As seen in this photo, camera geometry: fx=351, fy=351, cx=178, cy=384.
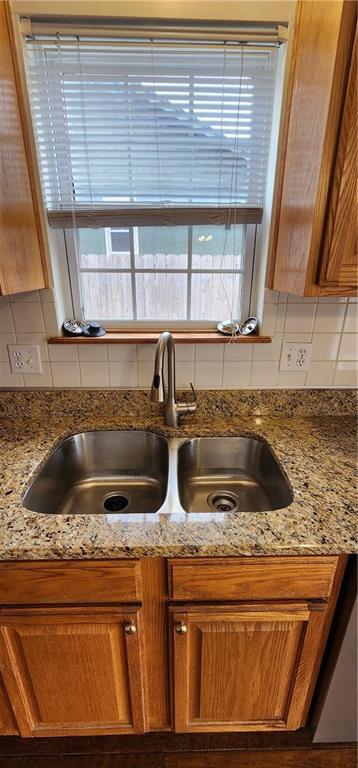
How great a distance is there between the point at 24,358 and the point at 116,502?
596 mm

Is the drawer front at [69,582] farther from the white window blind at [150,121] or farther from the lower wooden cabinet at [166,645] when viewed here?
the white window blind at [150,121]

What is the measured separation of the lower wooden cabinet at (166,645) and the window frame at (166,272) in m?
0.81

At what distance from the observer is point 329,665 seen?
0.95m

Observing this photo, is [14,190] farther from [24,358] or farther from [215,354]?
[215,354]

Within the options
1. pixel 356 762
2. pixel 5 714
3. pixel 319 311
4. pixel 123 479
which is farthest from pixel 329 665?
pixel 319 311

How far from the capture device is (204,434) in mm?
1202

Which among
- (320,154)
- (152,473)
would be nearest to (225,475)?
(152,473)

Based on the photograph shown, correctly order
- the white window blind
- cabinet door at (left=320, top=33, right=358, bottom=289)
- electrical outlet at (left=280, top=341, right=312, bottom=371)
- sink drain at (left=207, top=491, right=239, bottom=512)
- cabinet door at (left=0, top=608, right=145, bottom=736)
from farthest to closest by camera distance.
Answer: electrical outlet at (left=280, top=341, right=312, bottom=371) < sink drain at (left=207, top=491, right=239, bottom=512) < the white window blind < cabinet door at (left=0, top=608, right=145, bottom=736) < cabinet door at (left=320, top=33, right=358, bottom=289)

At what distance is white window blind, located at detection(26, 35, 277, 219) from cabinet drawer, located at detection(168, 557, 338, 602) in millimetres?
1057

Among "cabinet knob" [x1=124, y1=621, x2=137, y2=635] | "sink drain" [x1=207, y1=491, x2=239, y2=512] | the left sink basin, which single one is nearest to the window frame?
the left sink basin

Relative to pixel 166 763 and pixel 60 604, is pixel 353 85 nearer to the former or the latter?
pixel 60 604

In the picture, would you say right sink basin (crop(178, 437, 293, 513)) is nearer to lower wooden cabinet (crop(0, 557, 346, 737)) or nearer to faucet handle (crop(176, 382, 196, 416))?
faucet handle (crop(176, 382, 196, 416))

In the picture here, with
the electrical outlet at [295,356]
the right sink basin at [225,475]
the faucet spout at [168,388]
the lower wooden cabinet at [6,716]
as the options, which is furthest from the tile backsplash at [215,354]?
the lower wooden cabinet at [6,716]

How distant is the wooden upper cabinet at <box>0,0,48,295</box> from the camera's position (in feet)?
2.94
